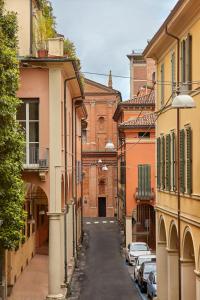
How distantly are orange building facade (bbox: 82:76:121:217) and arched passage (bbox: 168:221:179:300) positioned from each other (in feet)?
178

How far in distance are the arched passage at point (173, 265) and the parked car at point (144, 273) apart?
7.11m

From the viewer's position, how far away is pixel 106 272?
39.3 metres

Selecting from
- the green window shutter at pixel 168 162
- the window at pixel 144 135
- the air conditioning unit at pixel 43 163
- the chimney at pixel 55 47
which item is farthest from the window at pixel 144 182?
the green window shutter at pixel 168 162

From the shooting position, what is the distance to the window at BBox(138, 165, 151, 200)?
52500 millimetres

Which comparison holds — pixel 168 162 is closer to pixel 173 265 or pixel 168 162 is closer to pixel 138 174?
pixel 173 265

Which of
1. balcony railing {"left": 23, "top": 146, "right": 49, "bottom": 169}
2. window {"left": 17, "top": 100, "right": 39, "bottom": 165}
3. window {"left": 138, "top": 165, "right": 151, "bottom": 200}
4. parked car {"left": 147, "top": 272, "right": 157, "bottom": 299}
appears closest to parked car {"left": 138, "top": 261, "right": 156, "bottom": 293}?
parked car {"left": 147, "top": 272, "right": 157, "bottom": 299}

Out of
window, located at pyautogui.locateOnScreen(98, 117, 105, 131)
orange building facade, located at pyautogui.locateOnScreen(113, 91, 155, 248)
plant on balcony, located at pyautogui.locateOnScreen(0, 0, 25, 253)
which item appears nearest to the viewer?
plant on balcony, located at pyautogui.locateOnScreen(0, 0, 25, 253)

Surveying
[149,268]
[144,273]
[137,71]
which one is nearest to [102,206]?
[137,71]

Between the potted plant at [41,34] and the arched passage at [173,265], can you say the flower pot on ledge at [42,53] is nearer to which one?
the potted plant at [41,34]

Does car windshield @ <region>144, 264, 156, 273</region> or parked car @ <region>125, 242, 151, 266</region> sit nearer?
car windshield @ <region>144, 264, 156, 273</region>

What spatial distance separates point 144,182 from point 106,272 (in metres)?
14.5

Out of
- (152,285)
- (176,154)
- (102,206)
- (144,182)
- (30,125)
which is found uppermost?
(30,125)

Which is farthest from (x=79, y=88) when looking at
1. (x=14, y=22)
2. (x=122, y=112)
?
(x=122, y=112)

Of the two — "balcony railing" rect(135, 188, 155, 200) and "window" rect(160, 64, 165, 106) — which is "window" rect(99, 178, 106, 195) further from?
"window" rect(160, 64, 165, 106)
